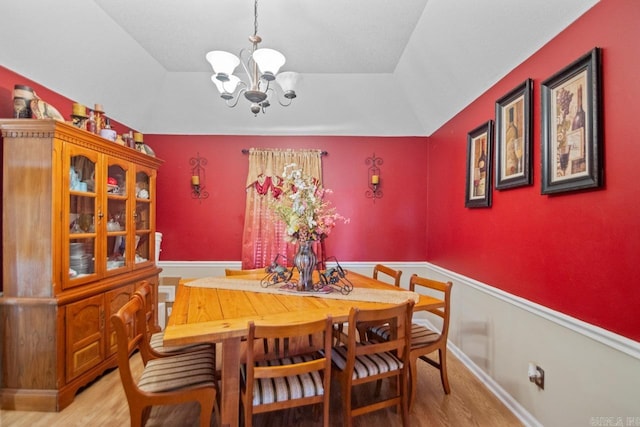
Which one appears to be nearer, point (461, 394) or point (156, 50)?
point (461, 394)

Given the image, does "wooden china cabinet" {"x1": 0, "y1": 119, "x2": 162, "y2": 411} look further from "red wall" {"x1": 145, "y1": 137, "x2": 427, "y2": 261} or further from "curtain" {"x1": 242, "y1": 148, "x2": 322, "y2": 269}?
"curtain" {"x1": 242, "y1": 148, "x2": 322, "y2": 269}

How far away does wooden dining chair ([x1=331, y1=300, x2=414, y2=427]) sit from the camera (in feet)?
4.73

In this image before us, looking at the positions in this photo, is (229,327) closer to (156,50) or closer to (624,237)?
(624,237)

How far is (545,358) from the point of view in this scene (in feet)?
5.59

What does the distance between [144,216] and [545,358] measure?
3.42 metres

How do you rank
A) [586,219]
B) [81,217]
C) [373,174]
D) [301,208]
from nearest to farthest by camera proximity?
[586,219] < [301,208] < [81,217] < [373,174]

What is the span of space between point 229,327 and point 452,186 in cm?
256

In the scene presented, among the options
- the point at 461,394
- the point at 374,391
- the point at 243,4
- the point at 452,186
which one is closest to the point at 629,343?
the point at 461,394

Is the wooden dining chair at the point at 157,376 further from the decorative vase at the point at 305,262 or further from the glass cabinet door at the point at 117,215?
the glass cabinet door at the point at 117,215

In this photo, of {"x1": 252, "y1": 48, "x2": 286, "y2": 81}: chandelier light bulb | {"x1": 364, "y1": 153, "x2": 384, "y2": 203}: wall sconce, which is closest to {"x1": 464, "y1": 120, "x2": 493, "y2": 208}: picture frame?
{"x1": 364, "y1": 153, "x2": 384, "y2": 203}: wall sconce

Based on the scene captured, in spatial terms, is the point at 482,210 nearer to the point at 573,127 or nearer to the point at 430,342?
the point at 573,127

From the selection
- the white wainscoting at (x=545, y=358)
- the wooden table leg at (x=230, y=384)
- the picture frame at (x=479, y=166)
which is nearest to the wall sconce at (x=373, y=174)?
the picture frame at (x=479, y=166)

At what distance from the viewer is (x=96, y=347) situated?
2.19m

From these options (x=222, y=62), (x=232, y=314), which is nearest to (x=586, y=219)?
(x=232, y=314)
